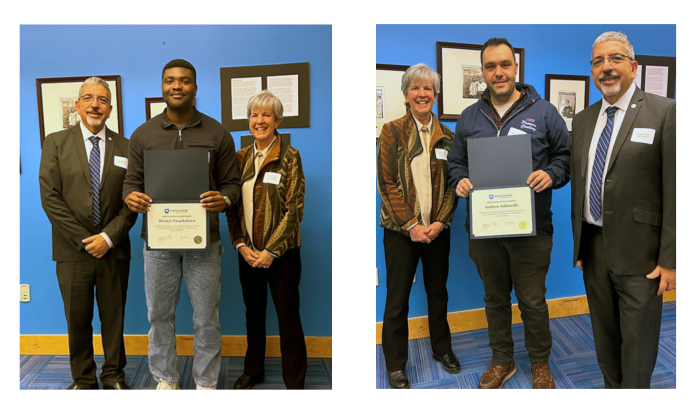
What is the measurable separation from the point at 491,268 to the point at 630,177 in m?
0.68

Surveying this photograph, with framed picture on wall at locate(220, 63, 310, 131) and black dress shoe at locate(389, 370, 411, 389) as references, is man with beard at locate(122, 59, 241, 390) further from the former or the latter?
black dress shoe at locate(389, 370, 411, 389)

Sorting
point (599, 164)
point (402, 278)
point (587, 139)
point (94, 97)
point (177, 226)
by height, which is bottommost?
point (402, 278)

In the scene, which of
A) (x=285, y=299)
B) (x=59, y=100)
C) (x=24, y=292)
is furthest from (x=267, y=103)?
(x=24, y=292)

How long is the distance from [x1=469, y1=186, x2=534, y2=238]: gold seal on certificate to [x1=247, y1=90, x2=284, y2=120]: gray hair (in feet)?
3.27

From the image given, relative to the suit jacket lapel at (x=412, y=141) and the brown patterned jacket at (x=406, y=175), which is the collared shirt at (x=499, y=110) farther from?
the suit jacket lapel at (x=412, y=141)

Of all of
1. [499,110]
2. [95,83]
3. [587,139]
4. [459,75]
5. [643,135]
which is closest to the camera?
[643,135]

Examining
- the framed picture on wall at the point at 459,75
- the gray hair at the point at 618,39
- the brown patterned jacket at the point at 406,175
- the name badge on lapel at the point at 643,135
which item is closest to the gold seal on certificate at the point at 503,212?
the brown patterned jacket at the point at 406,175

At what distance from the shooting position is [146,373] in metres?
2.05

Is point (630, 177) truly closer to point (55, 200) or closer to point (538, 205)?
point (538, 205)

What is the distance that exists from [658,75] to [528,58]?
2.00 feet

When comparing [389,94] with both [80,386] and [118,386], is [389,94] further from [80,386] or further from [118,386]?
[80,386]

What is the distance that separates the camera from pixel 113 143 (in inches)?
74.6

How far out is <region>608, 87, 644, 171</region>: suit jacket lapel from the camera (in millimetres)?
1562
